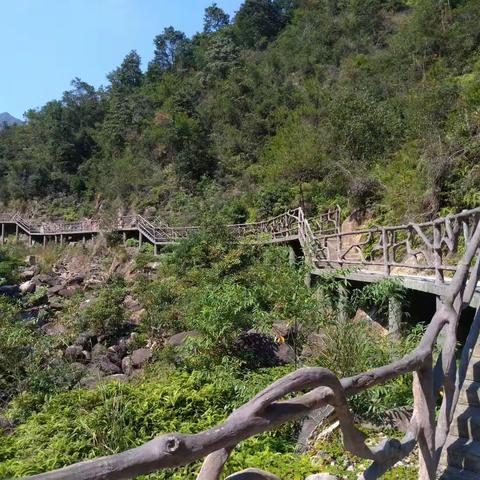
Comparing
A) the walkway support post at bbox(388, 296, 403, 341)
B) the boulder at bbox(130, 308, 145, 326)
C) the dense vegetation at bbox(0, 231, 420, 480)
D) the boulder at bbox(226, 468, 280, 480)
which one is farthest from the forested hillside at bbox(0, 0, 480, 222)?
the boulder at bbox(226, 468, 280, 480)

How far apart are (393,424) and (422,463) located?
2058mm

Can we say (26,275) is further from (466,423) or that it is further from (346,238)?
(466,423)

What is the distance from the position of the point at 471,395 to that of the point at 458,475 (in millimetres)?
816

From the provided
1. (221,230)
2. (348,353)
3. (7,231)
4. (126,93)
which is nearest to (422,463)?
(348,353)

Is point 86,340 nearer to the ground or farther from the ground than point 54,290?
nearer to the ground

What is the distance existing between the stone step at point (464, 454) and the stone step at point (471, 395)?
38 cm

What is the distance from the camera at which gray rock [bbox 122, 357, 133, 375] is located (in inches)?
424

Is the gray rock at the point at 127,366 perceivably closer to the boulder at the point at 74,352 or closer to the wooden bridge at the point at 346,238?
the boulder at the point at 74,352

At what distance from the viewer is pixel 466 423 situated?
3721mm

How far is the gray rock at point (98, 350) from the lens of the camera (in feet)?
40.4

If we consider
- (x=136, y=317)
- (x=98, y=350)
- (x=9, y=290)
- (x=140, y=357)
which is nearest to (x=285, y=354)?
(x=140, y=357)

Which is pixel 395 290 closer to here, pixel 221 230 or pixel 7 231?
pixel 221 230

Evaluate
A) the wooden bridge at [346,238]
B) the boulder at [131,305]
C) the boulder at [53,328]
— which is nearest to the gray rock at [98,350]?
the boulder at [53,328]

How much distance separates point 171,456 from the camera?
176cm
